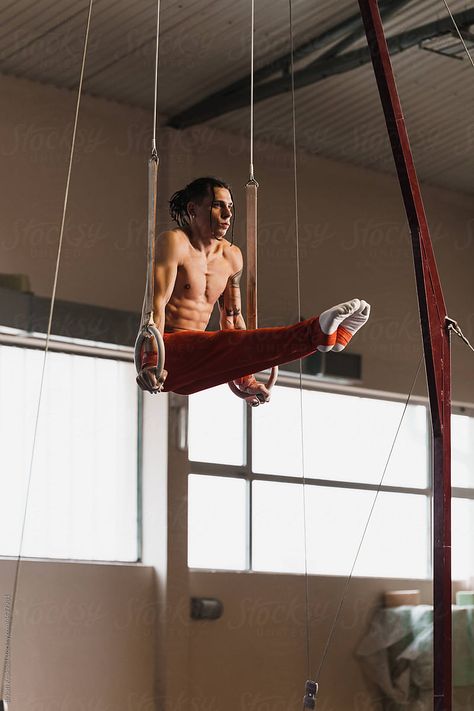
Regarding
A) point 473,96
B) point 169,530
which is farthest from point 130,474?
point 473,96

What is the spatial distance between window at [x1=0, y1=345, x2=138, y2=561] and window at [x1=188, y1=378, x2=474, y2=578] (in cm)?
44

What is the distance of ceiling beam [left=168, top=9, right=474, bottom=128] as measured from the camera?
19.6ft

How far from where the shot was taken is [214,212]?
12.5 ft

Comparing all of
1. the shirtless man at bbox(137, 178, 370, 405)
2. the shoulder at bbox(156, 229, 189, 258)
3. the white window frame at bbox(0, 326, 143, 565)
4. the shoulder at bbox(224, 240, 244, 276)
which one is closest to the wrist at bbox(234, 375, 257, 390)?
the shirtless man at bbox(137, 178, 370, 405)

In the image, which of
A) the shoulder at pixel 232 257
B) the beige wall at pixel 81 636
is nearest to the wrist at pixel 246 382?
the shoulder at pixel 232 257

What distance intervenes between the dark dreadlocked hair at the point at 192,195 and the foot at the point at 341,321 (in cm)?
63

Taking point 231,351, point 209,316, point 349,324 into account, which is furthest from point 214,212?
point 349,324

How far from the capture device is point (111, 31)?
6168mm

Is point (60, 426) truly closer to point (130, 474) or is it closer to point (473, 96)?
point (130, 474)

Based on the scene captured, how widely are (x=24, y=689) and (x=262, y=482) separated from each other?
1.90 meters

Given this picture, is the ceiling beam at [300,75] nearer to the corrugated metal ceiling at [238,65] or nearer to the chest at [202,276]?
the corrugated metal ceiling at [238,65]

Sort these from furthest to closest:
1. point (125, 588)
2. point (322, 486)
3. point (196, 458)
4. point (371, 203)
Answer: point (371, 203) < point (322, 486) < point (196, 458) < point (125, 588)

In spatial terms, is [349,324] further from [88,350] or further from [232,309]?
[88,350]

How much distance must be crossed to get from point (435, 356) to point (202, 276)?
0.89 metres
